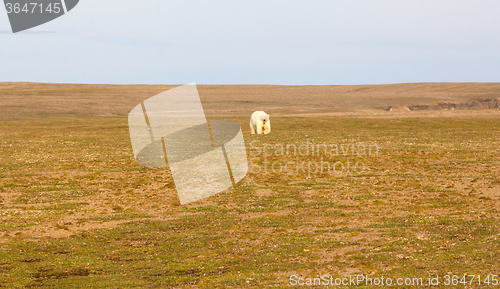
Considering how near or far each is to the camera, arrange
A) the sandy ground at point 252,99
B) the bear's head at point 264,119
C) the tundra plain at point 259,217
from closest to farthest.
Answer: the tundra plain at point 259,217 → the bear's head at point 264,119 → the sandy ground at point 252,99

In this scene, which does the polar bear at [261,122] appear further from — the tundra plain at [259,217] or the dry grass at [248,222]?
the dry grass at [248,222]

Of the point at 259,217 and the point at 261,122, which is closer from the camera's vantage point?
the point at 259,217

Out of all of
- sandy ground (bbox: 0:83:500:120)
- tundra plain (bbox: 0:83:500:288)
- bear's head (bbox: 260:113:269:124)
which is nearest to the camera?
tundra plain (bbox: 0:83:500:288)

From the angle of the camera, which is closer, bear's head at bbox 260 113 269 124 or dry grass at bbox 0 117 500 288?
dry grass at bbox 0 117 500 288

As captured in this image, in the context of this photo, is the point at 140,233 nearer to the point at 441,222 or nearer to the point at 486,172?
the point at 441,222

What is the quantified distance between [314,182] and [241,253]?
969 cm

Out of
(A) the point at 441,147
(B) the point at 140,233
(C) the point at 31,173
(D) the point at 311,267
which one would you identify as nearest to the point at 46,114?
(C) the point at 31,173

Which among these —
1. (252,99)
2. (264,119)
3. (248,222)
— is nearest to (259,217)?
(248,222)

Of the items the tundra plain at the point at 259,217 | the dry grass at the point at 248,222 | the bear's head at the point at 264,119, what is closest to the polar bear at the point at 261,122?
the bear's head at the point at 264,119

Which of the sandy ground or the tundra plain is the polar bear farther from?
the sandy ground

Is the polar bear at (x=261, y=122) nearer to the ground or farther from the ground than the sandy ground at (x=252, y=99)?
farther from the ground

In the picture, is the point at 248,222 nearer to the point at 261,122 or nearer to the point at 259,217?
the point at 259,217

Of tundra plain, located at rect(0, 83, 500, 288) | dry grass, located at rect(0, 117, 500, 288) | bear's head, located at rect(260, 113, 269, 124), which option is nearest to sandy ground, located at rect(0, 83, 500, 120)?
bear's head, located at rect(260, 113, 269, 124)

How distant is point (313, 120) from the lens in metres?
52.3
